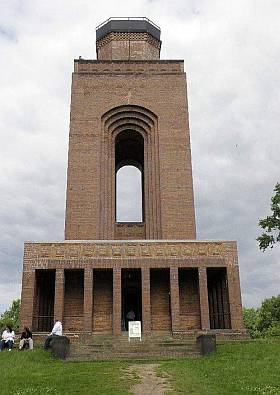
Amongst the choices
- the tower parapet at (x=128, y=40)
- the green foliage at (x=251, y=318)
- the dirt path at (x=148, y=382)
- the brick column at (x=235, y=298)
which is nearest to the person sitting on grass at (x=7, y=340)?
the dirt path at (x=148, y=382)

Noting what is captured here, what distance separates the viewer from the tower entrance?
2278 centimetres

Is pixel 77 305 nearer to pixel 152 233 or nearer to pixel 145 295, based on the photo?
pixel 145 295

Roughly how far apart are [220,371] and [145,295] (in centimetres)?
779

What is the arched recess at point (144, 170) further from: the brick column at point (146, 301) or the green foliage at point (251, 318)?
the green foliage at point (251, 318)

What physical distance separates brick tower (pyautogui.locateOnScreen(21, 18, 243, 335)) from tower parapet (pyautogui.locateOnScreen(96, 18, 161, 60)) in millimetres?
60

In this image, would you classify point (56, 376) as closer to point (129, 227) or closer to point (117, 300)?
point (117, 300)

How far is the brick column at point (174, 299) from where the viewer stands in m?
20.0

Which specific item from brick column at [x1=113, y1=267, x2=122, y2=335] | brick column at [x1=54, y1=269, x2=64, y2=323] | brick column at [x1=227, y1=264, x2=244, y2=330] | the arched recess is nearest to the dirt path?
brick column at [x1=113, y1=267, x2=122, y2=335]

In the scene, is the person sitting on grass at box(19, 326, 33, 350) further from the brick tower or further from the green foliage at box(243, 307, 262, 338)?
the green foliage at box(243, 307, 262, 338)

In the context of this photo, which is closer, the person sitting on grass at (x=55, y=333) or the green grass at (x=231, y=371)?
the green grass at (x=231, y=371)

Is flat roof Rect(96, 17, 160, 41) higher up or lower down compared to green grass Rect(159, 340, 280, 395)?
higher up

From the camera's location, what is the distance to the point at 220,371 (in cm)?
1284

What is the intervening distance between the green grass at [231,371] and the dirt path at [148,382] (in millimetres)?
256

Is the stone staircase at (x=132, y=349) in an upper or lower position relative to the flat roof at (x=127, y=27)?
lower
